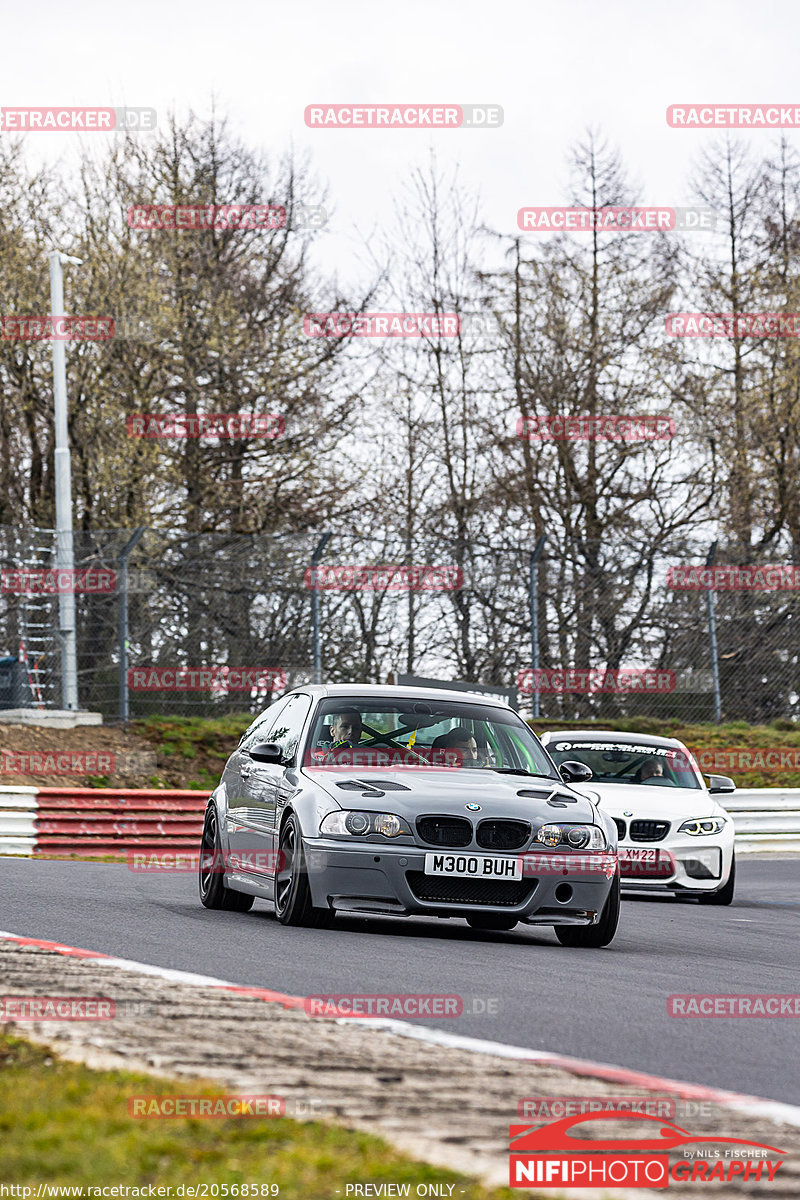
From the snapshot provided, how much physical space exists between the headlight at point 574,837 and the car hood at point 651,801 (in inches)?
157

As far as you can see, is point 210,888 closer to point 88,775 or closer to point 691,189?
point 88,775

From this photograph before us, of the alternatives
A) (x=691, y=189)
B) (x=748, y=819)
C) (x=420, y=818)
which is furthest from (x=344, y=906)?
(x=691, y=189)

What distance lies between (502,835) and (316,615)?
14.2 m

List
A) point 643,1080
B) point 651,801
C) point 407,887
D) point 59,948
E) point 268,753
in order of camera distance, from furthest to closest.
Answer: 1. point 651,801
2. point 268,753
3. point 407,887
4. point 59,948
5. point 643,1080

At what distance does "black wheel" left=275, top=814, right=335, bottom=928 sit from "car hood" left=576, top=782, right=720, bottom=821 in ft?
14.5

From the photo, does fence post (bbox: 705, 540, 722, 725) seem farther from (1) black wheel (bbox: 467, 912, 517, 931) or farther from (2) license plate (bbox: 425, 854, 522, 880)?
(2) license plate (bbox: 425, 854, 522, 880)

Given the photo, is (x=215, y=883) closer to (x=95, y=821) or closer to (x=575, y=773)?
(x=575, y=773)

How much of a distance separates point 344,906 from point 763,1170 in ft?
17.3

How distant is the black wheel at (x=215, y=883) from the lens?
35.9ft

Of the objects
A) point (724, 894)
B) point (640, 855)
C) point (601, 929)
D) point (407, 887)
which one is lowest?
point (724, 894)

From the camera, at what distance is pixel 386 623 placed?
23688mm

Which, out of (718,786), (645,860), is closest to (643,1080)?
(645,860)

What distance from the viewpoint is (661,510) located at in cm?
3169

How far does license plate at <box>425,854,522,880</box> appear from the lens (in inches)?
359
